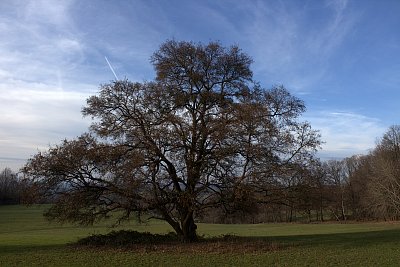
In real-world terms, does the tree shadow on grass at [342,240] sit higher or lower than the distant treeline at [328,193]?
lower

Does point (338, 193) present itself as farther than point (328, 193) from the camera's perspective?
Yes

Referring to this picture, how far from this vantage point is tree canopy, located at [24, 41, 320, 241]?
21609 mm

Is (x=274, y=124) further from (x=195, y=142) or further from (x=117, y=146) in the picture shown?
(x=117, y=146)

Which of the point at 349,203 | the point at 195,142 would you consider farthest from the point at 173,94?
the point at 349,203

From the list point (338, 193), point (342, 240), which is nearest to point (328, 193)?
point (342, 240)

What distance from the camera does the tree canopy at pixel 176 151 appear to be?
21609 millimetres

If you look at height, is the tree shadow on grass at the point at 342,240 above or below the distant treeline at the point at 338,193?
below

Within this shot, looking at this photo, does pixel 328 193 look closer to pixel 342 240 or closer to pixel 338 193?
pixel 342 240

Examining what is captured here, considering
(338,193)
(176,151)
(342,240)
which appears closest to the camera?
(176,151)

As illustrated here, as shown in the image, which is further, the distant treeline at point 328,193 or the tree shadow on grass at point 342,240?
the tree shadow on grass at point 342,240

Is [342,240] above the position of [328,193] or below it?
below

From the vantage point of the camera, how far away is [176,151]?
22375mm

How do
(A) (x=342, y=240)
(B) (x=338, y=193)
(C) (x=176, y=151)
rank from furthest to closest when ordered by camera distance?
(B) (x=338, y=193)
(A) (x=342, y=240)
(C) (x=176, y=151)

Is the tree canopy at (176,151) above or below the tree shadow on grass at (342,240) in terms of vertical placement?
above
